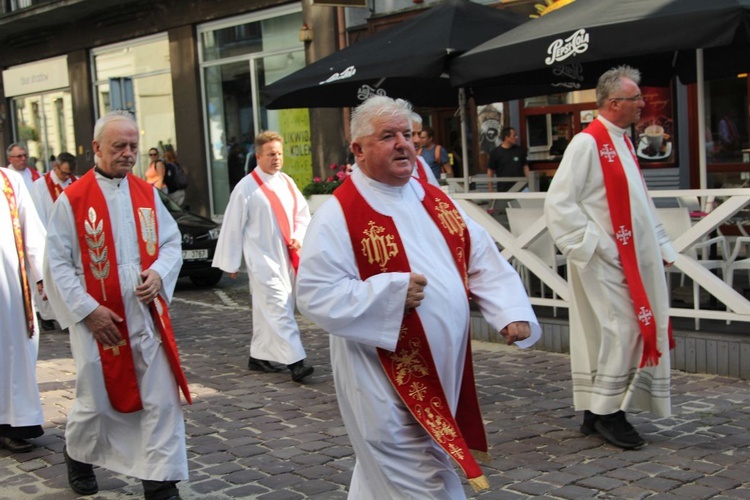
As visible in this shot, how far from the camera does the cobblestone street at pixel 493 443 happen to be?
4992 millimetres

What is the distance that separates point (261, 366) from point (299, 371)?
654 millimetres

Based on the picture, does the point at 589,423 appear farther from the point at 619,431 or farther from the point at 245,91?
the point at 245,91

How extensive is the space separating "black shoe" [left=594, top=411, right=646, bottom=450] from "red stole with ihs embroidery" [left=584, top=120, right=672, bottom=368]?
0.34 m

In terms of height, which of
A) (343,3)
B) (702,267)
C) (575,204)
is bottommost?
(702,267)

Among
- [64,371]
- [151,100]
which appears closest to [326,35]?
[151,100]

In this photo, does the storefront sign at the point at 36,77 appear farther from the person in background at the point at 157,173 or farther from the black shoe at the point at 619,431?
the black shoe at the point at 619,431

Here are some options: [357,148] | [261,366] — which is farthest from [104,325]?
[261,366]

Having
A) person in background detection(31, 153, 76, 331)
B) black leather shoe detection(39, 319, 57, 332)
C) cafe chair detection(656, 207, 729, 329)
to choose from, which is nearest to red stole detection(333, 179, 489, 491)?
cafe chair detection(656, 207, 729, 329)

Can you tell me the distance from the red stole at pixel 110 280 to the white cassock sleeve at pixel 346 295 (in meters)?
1.75

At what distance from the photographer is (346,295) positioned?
338cm

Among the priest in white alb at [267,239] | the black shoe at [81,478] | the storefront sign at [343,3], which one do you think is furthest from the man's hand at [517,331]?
the storefront sign at [343,3]

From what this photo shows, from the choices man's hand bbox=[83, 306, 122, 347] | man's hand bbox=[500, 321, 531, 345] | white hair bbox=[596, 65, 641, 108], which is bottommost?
man's hand bbox=[83, 306, 122, 347]

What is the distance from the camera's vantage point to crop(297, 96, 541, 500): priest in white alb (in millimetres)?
3375

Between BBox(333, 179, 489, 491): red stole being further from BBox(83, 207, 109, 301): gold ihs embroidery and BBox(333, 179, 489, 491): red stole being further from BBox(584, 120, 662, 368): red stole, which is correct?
BBox(584, 120, 662, 368): red stole
